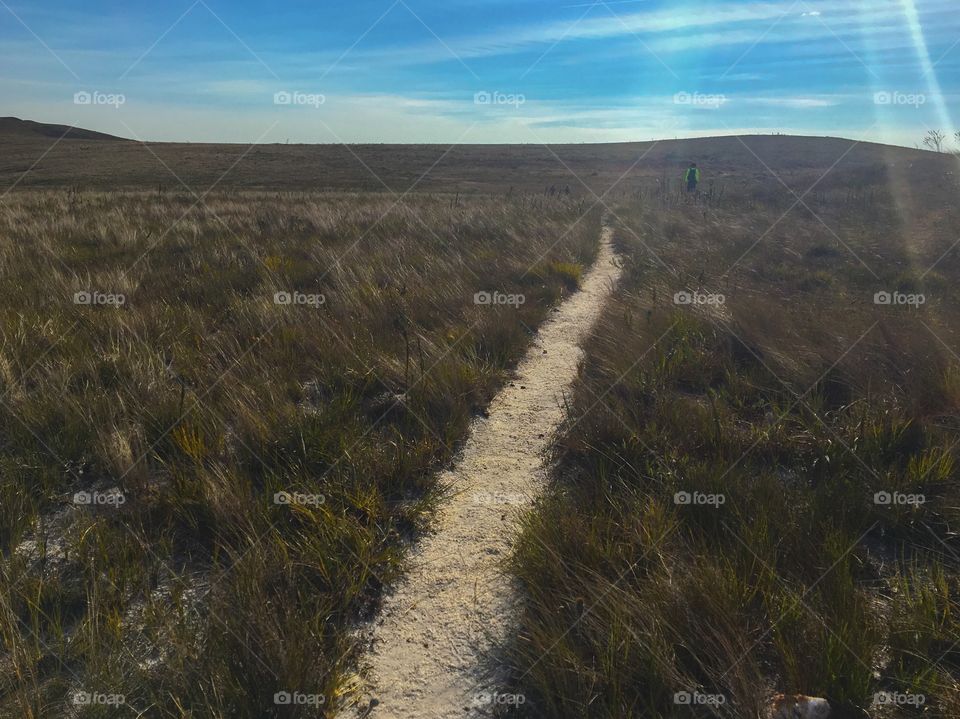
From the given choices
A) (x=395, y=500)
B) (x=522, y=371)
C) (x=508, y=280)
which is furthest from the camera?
(x=508, y=280)

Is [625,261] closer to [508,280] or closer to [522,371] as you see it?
[508,280]

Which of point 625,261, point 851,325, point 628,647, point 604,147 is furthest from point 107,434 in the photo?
point 604,147

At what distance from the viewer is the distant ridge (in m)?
72.9

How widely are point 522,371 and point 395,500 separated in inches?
92.8

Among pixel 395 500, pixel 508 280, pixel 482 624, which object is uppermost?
pixel 508 280

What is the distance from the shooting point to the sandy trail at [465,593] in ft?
6.32

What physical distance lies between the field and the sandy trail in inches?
3.9

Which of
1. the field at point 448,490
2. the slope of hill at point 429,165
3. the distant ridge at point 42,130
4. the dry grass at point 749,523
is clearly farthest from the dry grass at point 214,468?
the distant ridge at point 42,130

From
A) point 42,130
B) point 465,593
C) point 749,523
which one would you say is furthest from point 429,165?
point 42,130

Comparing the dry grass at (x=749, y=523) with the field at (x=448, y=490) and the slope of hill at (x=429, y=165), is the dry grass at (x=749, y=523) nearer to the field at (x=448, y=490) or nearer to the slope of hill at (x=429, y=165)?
the field at (x=448, y=490)

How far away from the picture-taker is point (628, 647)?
1864 mm

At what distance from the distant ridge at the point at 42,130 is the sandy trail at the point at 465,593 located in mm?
94143

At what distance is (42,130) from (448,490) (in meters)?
103

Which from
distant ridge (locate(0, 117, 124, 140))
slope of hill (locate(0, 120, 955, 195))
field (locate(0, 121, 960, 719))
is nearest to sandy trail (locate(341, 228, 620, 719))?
field (locate(0, 121, 960, 719))
